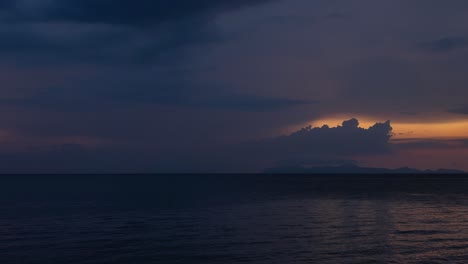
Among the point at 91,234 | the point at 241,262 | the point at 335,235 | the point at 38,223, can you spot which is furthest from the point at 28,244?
the point at 335,235

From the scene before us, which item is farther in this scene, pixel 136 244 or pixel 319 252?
pixel 136 244

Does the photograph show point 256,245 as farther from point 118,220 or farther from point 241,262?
point 118,220

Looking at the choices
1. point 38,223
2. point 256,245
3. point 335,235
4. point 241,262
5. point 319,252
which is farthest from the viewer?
point 38,223

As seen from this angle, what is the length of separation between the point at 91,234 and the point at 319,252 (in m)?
28.9

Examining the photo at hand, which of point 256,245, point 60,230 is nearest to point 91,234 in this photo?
point 60,230

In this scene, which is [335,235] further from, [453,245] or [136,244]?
[136,244]

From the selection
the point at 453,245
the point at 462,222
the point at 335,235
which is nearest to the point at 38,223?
the point at 335,235

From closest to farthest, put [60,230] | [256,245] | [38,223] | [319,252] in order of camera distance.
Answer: [319,252] < [256,245] < [60,230] < [38,223]

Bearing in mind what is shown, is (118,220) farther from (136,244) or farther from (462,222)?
(462,222)

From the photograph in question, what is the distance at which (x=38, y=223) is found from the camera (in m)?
67.3

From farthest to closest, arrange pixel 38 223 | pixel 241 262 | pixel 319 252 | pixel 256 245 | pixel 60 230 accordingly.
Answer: pixel 38 223
pixel 60 230
pixel 256 245
pixel 319 252
pixel 241 262

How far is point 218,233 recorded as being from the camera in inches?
2226

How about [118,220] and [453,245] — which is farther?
[118,220]

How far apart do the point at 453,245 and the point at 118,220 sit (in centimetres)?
4848
